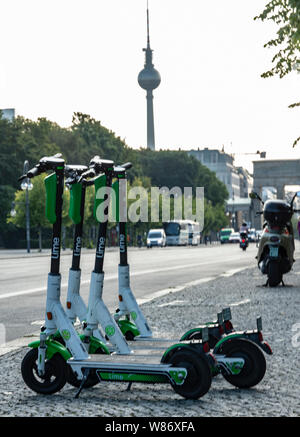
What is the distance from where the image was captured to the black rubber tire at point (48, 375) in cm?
567

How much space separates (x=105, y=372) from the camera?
5.59 meters

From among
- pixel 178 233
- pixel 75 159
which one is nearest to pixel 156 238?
pixel 178 233

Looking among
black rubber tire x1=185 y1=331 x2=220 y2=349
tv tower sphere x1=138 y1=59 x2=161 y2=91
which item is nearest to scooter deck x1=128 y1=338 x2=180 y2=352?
black rubber tire x1=185 y1=331 x2=220 y2=349

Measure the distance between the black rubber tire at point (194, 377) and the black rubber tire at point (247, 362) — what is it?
1.31 feet

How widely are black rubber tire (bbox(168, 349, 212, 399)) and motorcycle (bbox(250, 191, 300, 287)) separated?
10.6 m

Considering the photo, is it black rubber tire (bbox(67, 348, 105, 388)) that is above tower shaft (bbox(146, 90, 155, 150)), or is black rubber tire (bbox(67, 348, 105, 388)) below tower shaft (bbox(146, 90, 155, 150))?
below

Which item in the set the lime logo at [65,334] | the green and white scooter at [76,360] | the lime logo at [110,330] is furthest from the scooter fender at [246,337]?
the lime logo at [65,334]

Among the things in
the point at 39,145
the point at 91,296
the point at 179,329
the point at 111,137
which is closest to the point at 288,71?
the point at 179,329

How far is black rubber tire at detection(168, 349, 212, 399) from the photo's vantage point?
535 centimetres

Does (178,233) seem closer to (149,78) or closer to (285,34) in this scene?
(285,34)

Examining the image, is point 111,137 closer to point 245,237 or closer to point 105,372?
point 245,237

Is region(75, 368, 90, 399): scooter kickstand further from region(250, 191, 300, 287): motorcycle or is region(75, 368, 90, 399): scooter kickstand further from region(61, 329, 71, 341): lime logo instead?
region(250, 191, 300, 287): motorcycle

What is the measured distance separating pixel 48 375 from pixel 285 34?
880 cm

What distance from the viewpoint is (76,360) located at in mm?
5652
